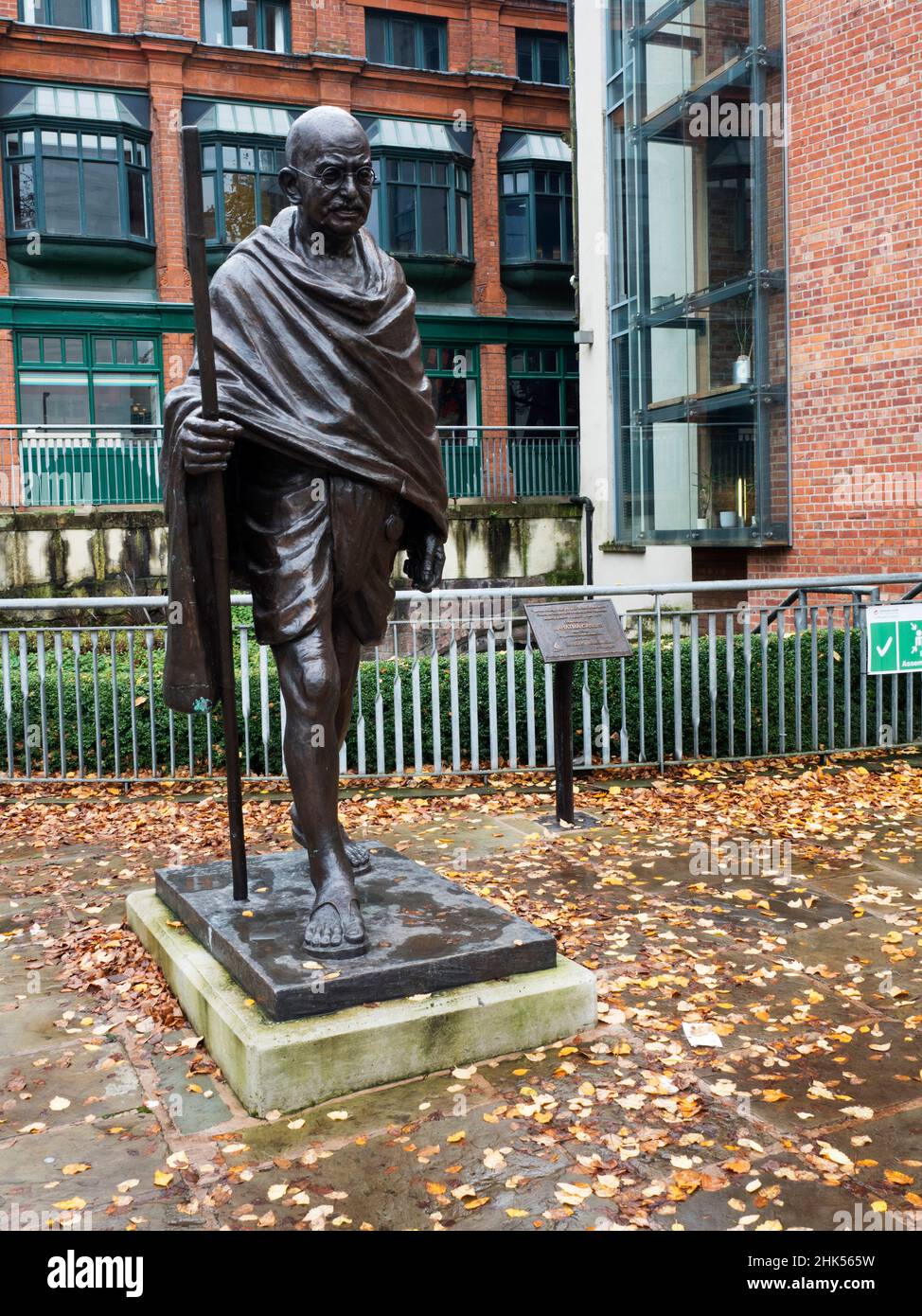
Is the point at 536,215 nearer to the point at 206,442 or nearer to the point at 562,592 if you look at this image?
the point at 562,592

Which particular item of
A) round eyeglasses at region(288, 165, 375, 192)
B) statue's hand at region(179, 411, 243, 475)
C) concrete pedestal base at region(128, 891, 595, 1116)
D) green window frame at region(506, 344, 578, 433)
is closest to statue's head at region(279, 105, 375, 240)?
round eyeglasses at region(288, 165, 375, 192)

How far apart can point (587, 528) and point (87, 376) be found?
1123 cm

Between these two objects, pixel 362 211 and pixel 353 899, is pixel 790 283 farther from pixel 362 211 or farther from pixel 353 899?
pixel 353 899

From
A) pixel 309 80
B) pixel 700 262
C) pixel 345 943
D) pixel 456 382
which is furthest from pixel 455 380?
pixel 345 943

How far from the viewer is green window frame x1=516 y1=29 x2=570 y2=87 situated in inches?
1100

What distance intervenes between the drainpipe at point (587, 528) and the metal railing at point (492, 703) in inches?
496

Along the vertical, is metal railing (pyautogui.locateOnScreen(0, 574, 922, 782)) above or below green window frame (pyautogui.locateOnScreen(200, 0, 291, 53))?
below

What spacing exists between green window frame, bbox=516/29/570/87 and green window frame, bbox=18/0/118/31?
30.5ft

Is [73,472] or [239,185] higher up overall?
[239,185]

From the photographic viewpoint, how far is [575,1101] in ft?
11.4

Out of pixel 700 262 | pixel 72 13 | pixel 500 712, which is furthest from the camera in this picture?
pixel 72 13

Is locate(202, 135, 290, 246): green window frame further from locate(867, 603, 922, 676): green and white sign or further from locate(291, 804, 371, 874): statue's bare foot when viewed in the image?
locate(291, 804, 371, 874): statue's bare foot

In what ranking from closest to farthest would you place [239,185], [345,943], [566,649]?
[345,943] < [566,649] < [239,185]

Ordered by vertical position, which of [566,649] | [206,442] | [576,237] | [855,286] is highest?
[576,237]
